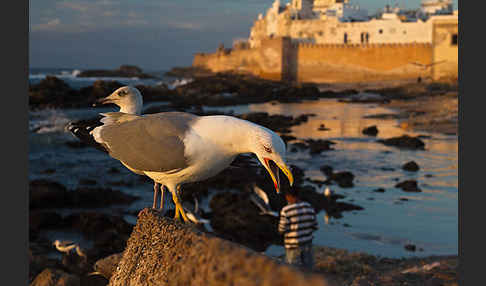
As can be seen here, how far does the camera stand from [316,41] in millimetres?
61344

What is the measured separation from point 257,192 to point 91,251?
2.96 metres

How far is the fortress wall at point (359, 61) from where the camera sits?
48.9m

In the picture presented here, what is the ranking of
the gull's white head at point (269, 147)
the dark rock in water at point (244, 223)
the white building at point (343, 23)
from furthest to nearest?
the white building at point (343, 23) → the dark rock in water at point (244, 223) → the gull's white head at point (269, 147)

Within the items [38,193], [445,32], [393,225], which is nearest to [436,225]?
[393,225]

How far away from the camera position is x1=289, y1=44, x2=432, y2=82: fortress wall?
48.9 metres

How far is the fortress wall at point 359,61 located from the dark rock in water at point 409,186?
1596 inches

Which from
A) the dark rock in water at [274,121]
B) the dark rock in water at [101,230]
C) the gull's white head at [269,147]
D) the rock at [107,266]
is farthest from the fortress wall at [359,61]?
the gull's white head at [269,147]

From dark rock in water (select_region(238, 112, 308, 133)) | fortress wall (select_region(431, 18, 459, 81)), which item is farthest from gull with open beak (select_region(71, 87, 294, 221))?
fortress wall (select_region(431, 18, 459, 81))

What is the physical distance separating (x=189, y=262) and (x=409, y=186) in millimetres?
8695

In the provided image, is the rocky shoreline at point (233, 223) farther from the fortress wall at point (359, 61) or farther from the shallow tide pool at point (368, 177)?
the fortress wall at point (359, 61)

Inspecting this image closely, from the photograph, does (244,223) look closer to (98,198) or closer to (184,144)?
(98,198)

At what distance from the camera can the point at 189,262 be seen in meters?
1.65

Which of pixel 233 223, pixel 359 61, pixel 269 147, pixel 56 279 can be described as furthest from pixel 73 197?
pixel 359 61

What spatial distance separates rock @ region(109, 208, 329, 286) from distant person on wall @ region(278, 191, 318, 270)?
8.77ft
